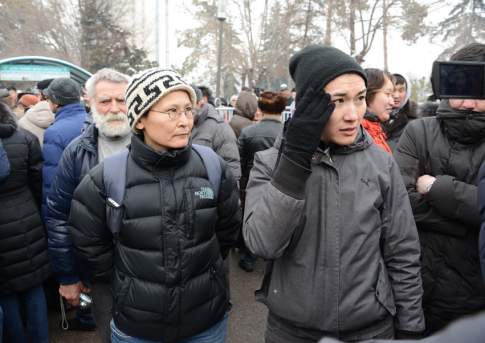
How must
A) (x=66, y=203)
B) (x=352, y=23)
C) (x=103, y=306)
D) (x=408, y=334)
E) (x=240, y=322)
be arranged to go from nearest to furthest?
(x=408, y=334) → (x=103, y=306) → (x=66, y=203) → (x=240, y=322) → (x=352, y=23)

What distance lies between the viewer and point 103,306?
2402mm

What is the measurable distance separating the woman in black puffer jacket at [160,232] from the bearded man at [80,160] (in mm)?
321

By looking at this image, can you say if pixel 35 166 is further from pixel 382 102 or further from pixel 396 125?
pixel 396 125

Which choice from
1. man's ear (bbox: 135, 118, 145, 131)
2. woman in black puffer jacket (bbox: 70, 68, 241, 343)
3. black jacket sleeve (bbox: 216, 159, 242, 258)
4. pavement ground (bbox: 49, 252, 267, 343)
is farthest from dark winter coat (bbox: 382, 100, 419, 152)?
man's ear (bbox: 135, 118, 145, 131)

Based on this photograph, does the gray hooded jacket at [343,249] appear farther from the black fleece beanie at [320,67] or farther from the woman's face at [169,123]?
the woman's face at [169,123]

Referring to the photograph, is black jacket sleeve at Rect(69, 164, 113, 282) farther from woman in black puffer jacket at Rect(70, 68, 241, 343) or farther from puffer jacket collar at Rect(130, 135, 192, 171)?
puffer jacket collar at Rect(130, 135, 192, 171)

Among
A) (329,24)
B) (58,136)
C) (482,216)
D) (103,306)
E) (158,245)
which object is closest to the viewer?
(482,216)

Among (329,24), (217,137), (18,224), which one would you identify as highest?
(329,24)

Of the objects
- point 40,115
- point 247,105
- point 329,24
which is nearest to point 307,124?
point 40,115

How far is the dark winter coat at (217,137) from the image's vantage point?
14.1 feet

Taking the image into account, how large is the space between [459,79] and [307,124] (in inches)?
37.1

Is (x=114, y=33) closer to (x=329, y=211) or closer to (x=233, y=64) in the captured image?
(x=233, y=64)

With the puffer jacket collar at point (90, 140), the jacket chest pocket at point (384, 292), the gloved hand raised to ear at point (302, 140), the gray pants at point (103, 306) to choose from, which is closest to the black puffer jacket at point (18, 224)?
the puffer jacket collar at point (90, 140)

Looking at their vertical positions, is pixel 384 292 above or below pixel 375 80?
below
